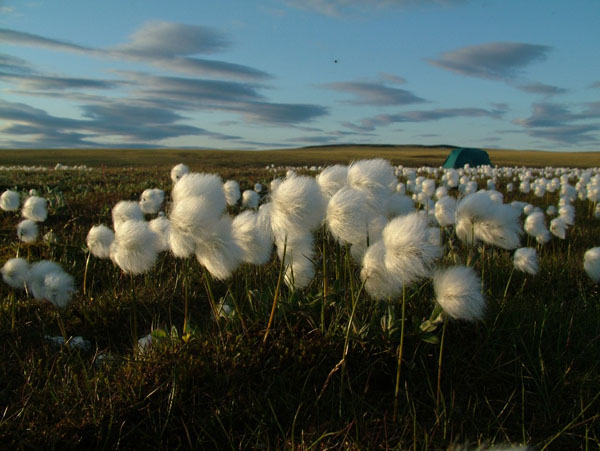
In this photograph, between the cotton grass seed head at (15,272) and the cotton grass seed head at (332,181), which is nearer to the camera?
the cotton grass seed head at (332,181)

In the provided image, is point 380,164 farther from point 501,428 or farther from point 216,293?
point 216,293

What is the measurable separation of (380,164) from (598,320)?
2.22 meters

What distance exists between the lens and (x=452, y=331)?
117 inches

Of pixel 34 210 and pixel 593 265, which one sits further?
pixel 34 210

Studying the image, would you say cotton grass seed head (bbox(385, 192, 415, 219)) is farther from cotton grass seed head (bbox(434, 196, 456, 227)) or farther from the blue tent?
the blue tent

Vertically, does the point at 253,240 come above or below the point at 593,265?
above

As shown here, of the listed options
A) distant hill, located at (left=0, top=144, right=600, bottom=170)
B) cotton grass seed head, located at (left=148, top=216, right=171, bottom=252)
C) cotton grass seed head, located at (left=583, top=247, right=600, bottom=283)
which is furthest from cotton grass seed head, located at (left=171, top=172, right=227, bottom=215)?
distant hill, located at (left=0, top=144, right=600, bottom=170)

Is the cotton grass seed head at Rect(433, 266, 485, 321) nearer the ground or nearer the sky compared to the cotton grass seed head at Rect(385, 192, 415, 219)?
nearer the ground

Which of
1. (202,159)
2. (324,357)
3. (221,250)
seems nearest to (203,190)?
(221,250)

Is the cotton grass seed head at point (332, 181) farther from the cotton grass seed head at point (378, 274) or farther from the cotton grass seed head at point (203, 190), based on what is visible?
the cotton grass seed head at point (203, 190)

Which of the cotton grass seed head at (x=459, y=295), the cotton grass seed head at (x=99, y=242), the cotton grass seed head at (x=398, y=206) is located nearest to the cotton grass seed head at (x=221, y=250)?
the cotton grass seed head at (x=459, y=295)

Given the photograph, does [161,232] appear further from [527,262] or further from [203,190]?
[527,262]

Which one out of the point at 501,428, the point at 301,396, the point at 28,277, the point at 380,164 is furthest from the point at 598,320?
the point at 28,277

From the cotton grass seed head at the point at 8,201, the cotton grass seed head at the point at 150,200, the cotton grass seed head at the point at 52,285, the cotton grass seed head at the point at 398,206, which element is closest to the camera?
the cotton grass seed head at the point at 398,206
